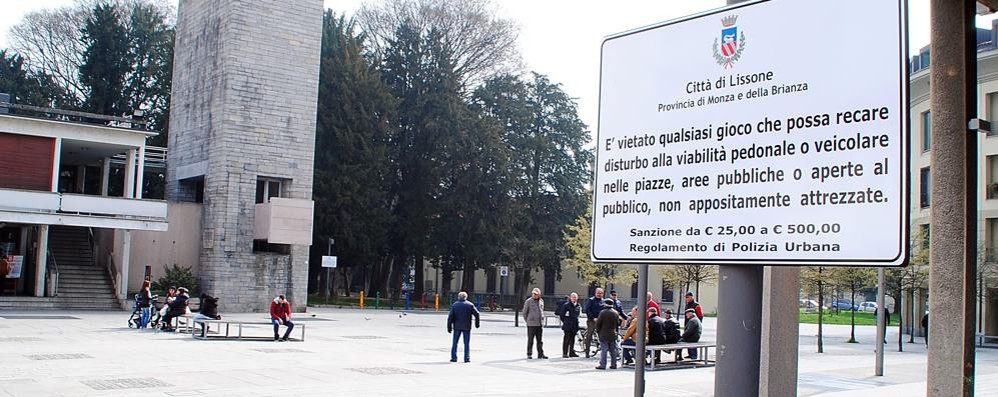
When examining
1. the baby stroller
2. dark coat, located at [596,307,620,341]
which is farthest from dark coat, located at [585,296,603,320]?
the baby stroller

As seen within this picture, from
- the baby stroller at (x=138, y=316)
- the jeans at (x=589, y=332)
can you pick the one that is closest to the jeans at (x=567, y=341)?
the jeans at (x=589, y=332)

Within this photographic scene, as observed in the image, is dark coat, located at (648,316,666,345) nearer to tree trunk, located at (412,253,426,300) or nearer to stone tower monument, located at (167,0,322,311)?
stone tower monument, located at (167,0,322,311)

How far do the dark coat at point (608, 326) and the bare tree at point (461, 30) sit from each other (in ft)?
132

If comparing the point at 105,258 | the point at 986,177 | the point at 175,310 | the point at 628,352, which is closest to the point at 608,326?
the point at 628,352

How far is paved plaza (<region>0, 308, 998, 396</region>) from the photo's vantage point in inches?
517

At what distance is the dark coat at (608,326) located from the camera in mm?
18625

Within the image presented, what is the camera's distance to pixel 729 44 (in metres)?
3.36

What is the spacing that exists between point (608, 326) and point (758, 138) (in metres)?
15.8

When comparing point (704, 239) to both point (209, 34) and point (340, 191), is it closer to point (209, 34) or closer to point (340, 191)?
point (209, 34)

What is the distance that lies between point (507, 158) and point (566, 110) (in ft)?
28.9

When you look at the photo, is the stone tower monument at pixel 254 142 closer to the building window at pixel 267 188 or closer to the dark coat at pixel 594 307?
the building window at pixel 267 188

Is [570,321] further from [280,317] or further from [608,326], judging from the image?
[280,317]

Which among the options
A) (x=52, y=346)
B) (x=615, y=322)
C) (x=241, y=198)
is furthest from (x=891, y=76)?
(x=241, y=198)

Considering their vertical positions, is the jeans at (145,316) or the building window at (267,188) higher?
the building window at (267,188)
